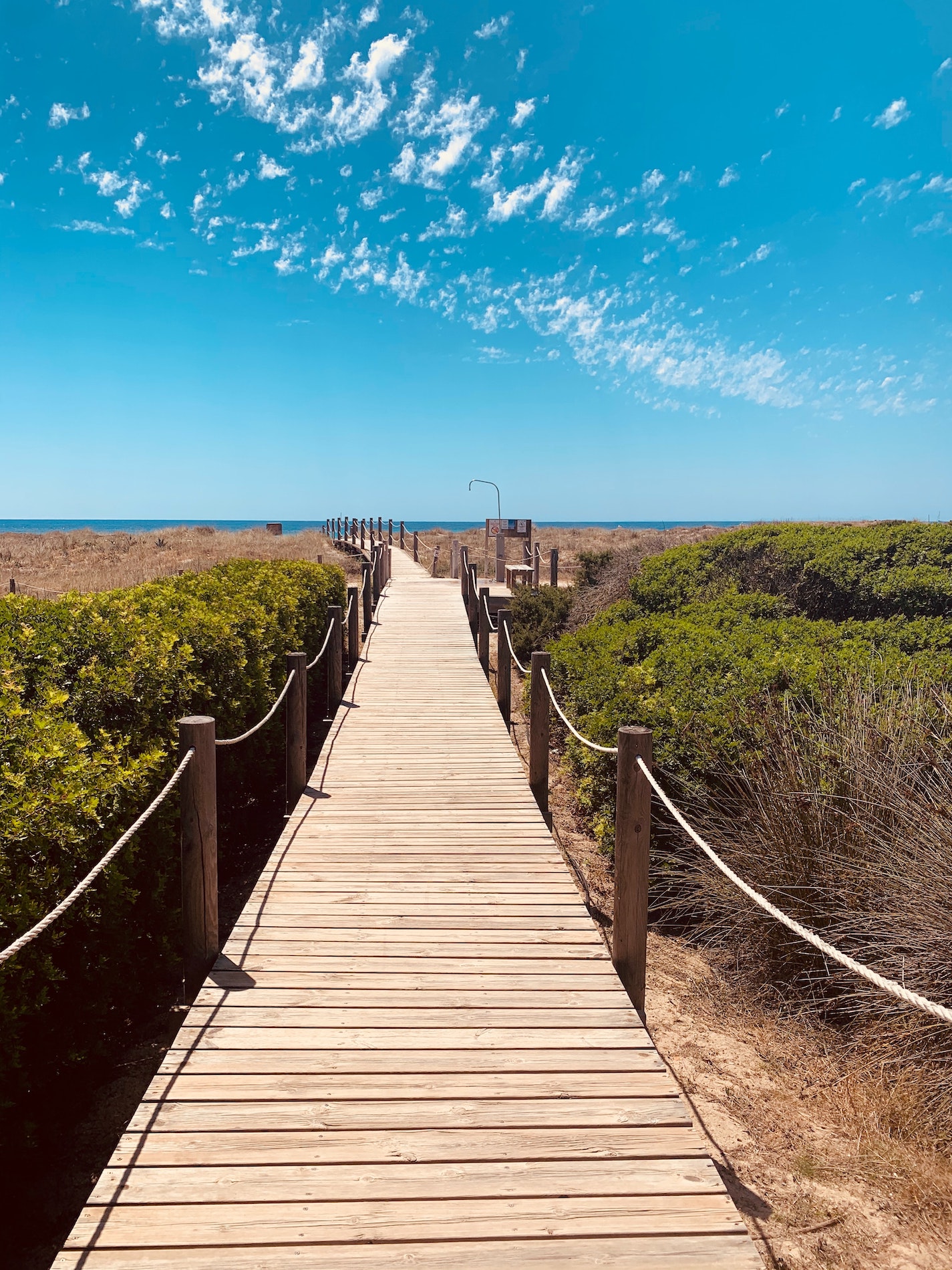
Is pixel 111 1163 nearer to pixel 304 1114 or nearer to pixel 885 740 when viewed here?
pixel 304 1114

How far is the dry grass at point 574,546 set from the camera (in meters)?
17.2

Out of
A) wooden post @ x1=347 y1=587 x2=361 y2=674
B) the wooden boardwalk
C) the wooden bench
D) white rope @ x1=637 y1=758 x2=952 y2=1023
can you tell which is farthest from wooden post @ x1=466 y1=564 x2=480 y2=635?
white rope @ x1=637 y1=758 x2=952 y2=1023

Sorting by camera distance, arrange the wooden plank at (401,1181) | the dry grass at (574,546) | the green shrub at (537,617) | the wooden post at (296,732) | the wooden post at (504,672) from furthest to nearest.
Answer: the dry grass at (574,546) → the green shrub at (537,617) → the wooden post at (504,672) → the wooden post at (296,732) → the wooden plank at (401,1181)

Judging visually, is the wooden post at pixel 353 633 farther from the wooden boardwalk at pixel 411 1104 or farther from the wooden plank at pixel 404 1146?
the wooden plank at pixel 404 1146

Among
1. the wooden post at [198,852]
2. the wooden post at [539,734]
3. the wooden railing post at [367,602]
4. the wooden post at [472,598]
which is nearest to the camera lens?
the wooden post at [198,852]

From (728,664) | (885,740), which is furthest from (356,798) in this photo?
(885,740)

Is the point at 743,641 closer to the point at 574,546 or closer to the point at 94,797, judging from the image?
the point at 94,797

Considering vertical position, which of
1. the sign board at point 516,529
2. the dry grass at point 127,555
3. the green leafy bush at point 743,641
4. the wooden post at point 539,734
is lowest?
the wooden post at point 539,734

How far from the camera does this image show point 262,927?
3857 millimetres

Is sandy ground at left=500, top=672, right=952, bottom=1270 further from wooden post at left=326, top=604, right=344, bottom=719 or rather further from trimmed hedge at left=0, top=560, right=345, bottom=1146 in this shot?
wooden post at left=326, top=604, right=344, bottom=719

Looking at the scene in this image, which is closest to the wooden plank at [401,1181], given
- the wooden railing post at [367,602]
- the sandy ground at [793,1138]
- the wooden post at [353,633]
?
the sandy ground at [793,1138]

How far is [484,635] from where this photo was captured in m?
11.8

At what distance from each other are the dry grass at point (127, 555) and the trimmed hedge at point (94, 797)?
1289 centimetres

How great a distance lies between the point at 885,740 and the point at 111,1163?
14.3 ft
